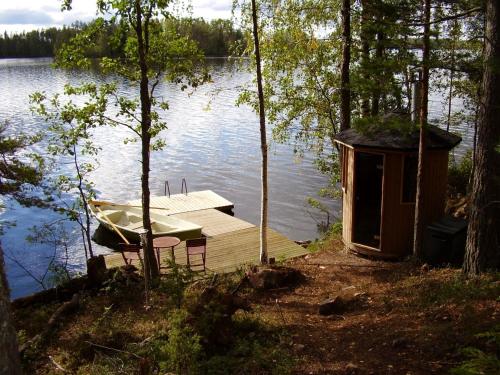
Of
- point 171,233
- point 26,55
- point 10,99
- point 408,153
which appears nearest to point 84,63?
point 408,153

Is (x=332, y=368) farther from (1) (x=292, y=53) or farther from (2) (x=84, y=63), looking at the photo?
(1) (x=292, y=53)

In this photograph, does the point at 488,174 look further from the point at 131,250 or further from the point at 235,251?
the point at 235,251

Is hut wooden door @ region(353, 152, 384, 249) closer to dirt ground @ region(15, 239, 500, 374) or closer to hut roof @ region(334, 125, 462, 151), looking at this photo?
hut roof @ region(334, 125, 462, 151)

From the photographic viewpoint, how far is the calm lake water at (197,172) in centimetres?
1798

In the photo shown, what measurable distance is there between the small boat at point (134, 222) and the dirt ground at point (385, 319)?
8.09 metres

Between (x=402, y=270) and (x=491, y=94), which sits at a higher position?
(x=491, y=94)

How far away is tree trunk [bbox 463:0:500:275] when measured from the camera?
6.44 m

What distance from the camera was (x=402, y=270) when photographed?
894 centimetres

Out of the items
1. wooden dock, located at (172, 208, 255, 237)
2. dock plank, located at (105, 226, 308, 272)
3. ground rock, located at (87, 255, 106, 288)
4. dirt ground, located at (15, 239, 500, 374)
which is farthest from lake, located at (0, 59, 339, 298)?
dirt ground, located at (15, 239, 500, 374)

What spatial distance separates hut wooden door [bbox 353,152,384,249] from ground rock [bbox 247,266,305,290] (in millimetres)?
2245

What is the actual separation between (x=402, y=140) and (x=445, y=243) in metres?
2.06

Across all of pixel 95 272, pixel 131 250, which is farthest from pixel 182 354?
pixel 131 250

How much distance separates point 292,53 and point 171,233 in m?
7.07

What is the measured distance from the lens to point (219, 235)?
653 inches
